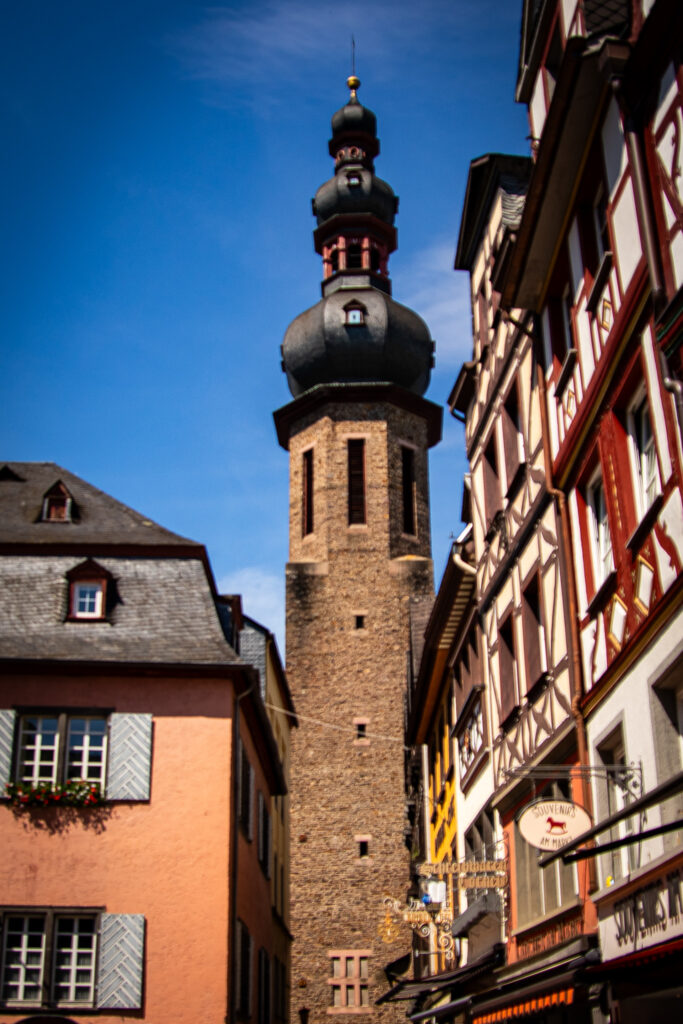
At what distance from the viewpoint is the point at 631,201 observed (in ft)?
28.8

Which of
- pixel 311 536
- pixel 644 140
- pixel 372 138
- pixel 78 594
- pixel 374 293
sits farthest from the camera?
pixel 372 138

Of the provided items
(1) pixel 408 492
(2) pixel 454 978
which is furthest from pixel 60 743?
(1) pixel 408 492

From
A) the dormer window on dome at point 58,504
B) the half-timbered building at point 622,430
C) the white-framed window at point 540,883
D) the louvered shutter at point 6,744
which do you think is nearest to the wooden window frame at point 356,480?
the dormer window on dome at point 58,504

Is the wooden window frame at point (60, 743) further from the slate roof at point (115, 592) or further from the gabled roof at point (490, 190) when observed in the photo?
the gabled roof at point (490, 190)

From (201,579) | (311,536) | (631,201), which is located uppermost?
(311,536)

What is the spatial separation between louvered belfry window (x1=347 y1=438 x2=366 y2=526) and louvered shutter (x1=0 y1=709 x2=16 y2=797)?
23.4 metres

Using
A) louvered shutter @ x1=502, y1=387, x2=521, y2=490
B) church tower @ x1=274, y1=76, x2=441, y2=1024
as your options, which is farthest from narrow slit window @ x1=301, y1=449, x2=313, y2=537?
louvered shutter @ x1=502, y1=387, x2=521, y2=490

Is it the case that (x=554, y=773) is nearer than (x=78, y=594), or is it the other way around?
(x=554, y=773)

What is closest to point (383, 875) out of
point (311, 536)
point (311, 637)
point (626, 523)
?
point (311, 637)

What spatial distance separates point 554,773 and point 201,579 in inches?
346

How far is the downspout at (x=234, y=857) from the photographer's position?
15.8 metres

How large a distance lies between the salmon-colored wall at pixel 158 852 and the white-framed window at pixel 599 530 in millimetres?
7875

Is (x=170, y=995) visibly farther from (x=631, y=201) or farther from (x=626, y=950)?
(x=631, y=201)

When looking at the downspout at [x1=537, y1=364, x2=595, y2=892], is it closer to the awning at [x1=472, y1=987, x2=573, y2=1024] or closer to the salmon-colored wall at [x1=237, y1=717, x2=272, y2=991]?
the awning at [x1=472, y1=987, x2=573, y2=1024]
